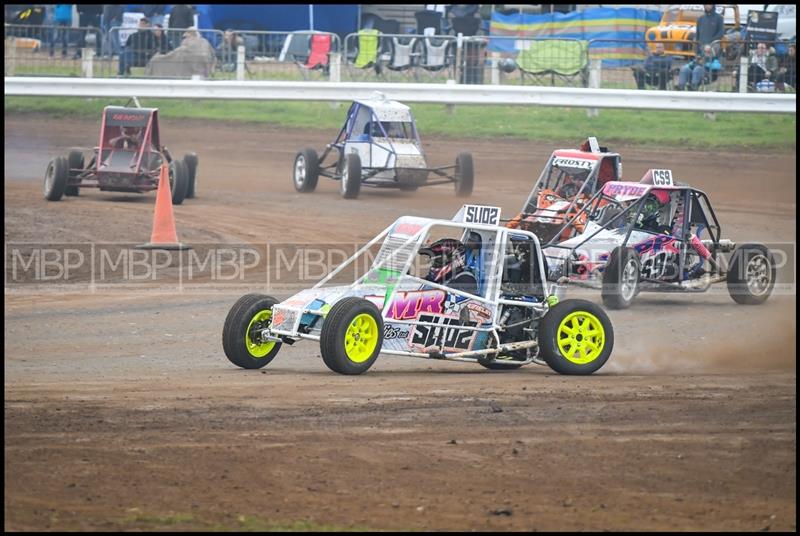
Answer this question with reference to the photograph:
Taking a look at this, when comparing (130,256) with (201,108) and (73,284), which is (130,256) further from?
(201,108)

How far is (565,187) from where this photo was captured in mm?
15578

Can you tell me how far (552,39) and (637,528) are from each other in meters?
19.9

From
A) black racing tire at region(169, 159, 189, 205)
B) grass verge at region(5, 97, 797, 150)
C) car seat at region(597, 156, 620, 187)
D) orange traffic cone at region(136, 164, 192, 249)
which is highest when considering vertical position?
grass verge at region(5, 97, 797, 150)

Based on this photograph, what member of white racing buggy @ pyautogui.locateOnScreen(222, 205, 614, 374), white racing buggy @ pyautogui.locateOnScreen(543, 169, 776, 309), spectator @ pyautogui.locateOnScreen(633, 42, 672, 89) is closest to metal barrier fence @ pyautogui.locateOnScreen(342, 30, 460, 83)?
spectator @ pyautogui.locateOnScreen(633, 42, 672, 89)

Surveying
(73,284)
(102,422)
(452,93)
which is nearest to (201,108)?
(452,93)

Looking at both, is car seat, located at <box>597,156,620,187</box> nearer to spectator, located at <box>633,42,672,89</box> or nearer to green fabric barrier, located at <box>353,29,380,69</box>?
spectator, located at <box>633,42,672,89</box>

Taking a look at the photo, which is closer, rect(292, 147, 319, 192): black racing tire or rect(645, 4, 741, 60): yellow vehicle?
rect(292, 147, 319, 192): black racing tire

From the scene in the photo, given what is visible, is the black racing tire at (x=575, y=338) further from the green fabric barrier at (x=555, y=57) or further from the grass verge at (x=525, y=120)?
the green fabric barrier at (x=555, y=57)

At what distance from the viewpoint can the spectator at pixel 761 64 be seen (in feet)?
77.3

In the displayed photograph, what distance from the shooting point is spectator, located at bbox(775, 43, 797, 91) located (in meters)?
23.5

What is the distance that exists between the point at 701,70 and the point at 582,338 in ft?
51.0

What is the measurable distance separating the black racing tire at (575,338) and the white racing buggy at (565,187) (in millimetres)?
5178

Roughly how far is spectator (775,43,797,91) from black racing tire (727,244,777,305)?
36.1ft

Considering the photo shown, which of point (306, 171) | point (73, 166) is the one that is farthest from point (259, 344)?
point (306, 171)
